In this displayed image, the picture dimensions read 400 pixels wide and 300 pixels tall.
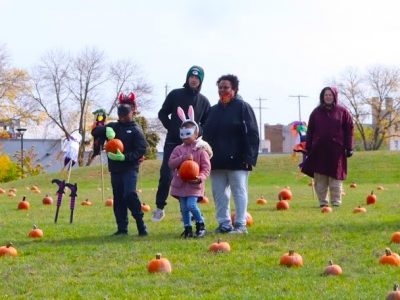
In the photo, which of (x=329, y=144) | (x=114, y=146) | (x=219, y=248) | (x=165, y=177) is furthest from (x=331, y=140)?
(x=219, y=248)

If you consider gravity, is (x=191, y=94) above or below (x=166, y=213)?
above

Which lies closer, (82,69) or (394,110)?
(82,69)

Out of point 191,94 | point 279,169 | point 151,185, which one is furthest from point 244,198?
point 279,169

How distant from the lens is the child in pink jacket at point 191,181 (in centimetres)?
939

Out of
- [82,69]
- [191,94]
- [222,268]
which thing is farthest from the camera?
[82,69]

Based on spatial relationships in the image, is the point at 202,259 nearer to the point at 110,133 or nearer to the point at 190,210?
the point at 190,210

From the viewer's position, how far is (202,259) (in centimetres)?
757

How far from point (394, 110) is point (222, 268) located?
261 ft

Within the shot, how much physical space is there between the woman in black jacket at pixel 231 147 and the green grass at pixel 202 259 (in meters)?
0.40


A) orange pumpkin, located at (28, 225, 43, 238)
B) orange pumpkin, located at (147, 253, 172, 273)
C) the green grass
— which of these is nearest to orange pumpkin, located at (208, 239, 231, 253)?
the green grass

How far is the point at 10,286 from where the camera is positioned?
6.46 metres

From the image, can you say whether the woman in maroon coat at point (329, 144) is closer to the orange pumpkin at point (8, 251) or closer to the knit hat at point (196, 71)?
the knit hat at point (196, 71)

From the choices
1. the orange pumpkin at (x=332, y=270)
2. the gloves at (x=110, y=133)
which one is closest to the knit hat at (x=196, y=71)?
the gloves at (x=110, y=133)

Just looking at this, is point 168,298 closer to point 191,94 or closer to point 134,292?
point 134,292
